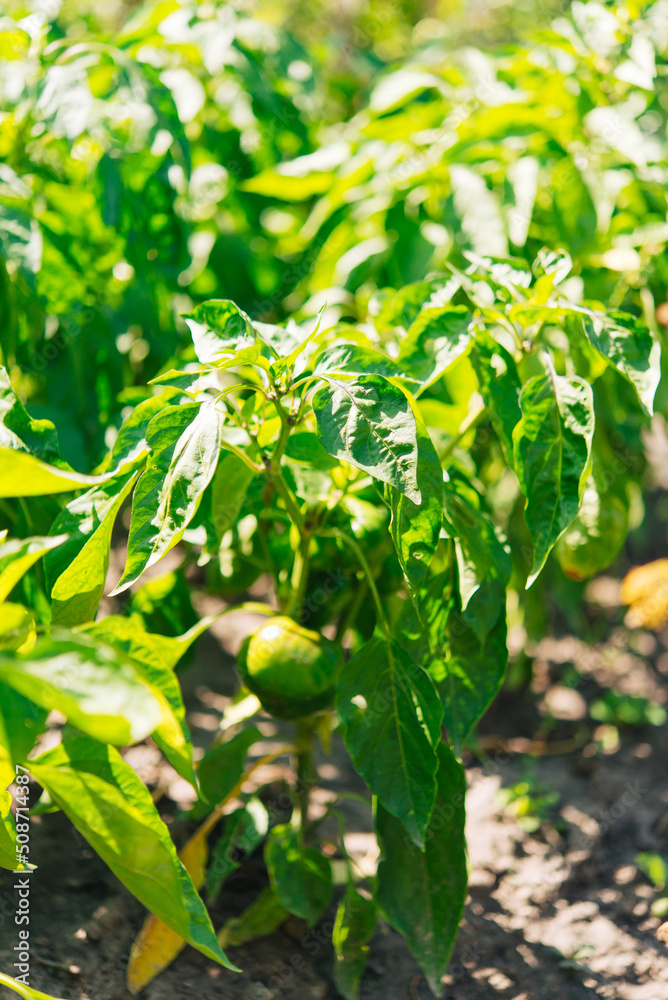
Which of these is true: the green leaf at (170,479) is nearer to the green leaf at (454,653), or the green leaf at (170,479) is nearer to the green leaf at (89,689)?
the green leaf at (89,689)

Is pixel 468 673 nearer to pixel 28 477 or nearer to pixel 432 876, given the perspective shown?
pixel 432 876

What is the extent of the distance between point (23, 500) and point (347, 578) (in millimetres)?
575

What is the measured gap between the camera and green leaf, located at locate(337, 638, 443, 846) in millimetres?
1073

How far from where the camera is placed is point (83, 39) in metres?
1.60

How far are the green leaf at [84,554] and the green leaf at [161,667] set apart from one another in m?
0.07

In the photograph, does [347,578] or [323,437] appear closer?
[323,437]

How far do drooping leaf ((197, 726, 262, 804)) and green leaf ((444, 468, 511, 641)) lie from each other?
0.47 metres

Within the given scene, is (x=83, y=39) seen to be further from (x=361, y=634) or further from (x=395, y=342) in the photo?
(x=361, y=634)

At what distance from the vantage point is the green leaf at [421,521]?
3.19 feet

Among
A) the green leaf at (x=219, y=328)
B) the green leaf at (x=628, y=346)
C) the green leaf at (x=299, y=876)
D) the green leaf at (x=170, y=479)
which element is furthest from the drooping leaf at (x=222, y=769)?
the green leaf at (x=628, y=346)

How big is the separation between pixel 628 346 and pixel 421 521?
1.37 ft

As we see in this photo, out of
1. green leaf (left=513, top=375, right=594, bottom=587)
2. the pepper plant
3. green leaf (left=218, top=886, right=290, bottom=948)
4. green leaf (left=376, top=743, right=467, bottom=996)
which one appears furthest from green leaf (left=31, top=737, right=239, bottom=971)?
green leaf (left=513, top=375, right=594, bottom=587)

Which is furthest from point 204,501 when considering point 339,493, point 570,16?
point 570,16

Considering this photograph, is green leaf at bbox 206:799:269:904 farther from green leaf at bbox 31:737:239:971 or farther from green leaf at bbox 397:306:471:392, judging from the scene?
green leaf at bbox 397:306:471:392
